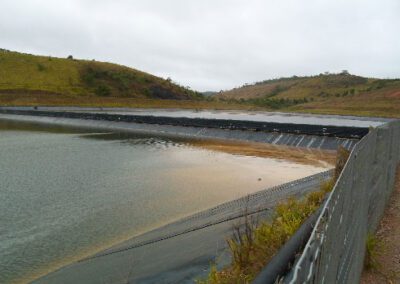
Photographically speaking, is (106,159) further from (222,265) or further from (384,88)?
(384,88)

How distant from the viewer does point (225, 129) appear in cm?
5134

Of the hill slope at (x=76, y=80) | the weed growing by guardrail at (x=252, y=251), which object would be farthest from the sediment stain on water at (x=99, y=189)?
the hill slope at (x=76, y=80)

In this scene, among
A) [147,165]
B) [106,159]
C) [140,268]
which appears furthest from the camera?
[106,159]

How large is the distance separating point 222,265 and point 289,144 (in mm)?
32964

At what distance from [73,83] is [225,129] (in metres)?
92.3

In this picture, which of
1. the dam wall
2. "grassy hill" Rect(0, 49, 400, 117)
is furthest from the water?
the dam wall

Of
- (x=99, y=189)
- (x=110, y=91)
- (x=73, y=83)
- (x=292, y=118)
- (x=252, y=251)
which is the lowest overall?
(x=99, y=189)

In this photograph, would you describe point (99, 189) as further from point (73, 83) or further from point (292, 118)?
point (73, 83)

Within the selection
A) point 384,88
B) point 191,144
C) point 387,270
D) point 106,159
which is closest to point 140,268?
point 387,270

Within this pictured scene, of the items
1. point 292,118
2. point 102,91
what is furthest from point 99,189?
point 102,91

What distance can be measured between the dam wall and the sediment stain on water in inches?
215

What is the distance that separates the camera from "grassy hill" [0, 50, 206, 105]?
112m

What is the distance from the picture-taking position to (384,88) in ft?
394

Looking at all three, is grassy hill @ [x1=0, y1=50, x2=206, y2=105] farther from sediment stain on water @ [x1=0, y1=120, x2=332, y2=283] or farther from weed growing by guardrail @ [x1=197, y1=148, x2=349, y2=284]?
weed growing by guardrail @ [x1=197, y1=148, x2=349, y2=284]
